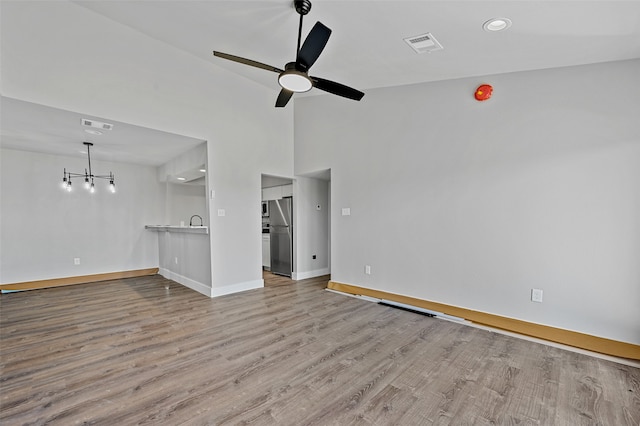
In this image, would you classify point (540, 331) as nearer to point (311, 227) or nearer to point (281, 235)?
point (311, 227)

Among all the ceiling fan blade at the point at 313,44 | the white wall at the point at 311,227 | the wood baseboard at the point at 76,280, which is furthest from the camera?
the white wall at the point at 311,227

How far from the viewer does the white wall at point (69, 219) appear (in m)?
4.59

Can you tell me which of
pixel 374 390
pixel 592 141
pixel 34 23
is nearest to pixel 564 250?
pixel 592 141

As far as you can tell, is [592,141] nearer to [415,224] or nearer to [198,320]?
[415,224]

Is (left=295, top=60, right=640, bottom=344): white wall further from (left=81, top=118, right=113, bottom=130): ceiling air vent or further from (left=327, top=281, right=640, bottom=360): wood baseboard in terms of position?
(left=81, top=118, right=113, bottom=130): ceiling air vent

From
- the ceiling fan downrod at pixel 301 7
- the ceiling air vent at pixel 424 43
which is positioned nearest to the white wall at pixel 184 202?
the ceiling fan downrod at pixel 301 7

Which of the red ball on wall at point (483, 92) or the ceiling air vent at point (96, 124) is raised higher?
the red ball on wall at point (483, 92)

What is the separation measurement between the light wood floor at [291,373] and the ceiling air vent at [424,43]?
288 centimetres

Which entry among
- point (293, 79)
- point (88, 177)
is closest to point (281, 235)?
point (293, 79)

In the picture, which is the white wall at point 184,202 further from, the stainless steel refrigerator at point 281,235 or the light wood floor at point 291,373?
the light wood floor at point 291,373

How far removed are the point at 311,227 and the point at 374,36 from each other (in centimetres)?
352

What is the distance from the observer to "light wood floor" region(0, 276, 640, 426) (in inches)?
66.8

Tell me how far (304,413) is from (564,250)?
2.82m

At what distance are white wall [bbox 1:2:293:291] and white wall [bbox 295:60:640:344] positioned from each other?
159cm
